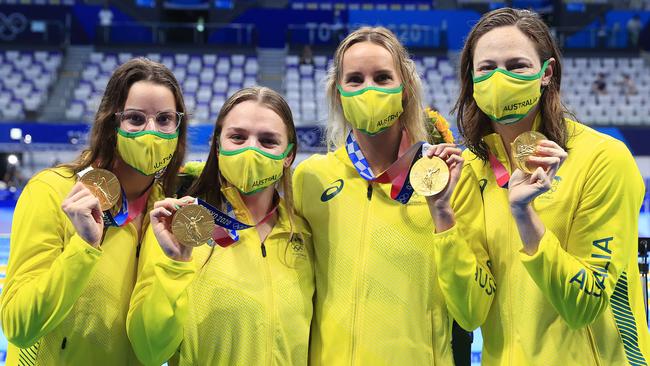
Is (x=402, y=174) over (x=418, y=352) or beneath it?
over

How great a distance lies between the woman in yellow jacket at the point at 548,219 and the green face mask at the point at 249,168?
0.71 meters

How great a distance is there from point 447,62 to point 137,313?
57.0 ft

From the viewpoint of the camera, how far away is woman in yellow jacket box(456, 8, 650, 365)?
1.96m

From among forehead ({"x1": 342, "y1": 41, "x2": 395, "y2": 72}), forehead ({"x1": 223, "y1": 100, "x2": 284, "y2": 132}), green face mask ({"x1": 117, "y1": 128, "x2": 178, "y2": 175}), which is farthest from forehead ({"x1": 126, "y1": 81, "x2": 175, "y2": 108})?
forehead ({"x1": 342, "y1": 41, "x2": 395, "y2": 72})

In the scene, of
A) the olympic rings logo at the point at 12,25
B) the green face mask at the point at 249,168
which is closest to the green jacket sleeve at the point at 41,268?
the green face mask at the point at 249,168

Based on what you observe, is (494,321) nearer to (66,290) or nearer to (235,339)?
(235,339)

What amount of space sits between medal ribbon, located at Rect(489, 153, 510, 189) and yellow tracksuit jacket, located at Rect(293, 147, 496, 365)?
9 centimetres

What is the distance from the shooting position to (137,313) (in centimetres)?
213

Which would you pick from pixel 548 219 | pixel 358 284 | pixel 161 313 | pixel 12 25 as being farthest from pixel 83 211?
pixel 12 25

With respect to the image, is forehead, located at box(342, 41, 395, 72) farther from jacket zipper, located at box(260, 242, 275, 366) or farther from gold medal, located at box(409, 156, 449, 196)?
jacket zipper, located at box(260, 242, 275, 366)

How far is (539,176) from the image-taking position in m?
1.89

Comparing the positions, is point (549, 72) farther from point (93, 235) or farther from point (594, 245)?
point (93, 235)

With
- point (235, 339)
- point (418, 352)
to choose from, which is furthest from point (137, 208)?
point (418, 352)

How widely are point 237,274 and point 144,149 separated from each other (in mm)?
528
